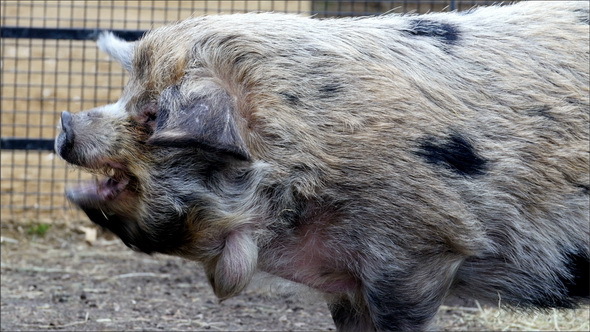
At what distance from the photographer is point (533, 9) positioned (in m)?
3.75

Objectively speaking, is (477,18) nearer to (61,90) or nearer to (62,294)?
(62,294)

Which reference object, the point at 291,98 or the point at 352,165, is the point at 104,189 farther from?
the point at 352,165

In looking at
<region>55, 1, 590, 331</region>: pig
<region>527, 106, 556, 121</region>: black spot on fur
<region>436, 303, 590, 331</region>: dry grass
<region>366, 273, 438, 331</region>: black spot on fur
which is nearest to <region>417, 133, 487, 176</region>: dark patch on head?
<region>55, 1, 590, 331</region>: pig

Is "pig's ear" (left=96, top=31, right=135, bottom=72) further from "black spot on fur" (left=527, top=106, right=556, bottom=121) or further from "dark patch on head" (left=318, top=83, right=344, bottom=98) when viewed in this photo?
"black spot on fur" (left=527, top=106, right=556, bottom=121)

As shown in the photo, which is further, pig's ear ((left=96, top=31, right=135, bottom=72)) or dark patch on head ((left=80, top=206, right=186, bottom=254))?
pig's ear ((left=96, top=31, right=135, bottom=72))

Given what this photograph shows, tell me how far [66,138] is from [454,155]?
1371 mm

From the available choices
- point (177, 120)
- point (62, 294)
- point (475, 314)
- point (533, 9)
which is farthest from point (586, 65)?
point (62, 294)

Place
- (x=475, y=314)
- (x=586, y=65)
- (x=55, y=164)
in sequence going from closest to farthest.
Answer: (x=586, y=65)
(x=475, y=314)
(x=55, y=164)

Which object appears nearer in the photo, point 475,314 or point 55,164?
point 475,314

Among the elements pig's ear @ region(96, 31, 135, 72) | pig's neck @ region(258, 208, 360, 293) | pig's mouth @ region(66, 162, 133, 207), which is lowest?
pig's neck @ region(258, 208, 360, 293)

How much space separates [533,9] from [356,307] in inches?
57.0

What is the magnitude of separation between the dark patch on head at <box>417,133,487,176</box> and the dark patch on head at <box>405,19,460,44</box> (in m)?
0.48

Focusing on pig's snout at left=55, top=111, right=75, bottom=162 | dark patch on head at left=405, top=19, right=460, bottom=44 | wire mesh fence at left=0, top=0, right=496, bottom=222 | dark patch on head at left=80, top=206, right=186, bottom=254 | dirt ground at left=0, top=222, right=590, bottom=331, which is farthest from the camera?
→ wire mesh fence at left=0, top=0, right=496, bottom=222

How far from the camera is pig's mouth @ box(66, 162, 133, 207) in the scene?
10.4 feet
